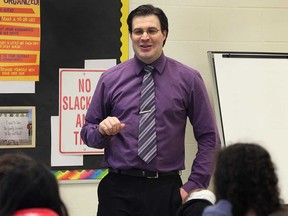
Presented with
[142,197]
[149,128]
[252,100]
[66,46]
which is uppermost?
[66,46]

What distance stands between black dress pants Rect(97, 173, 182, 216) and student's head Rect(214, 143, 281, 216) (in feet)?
2.63

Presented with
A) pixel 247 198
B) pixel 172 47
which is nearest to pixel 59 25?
pixel 172 47

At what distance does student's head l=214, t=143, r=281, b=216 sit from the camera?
1.14 meters

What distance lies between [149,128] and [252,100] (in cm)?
112

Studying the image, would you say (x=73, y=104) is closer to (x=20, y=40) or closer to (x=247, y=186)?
(x=20, y=40)

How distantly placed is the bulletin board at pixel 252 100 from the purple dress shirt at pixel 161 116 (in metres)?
0.74

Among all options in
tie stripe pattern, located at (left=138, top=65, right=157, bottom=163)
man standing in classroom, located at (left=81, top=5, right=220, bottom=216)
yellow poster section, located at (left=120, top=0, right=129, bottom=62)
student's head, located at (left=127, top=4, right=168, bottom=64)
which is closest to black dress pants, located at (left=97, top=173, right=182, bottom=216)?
man standing in classroom, located at (left=81, top=5, right=220, bottom=216)

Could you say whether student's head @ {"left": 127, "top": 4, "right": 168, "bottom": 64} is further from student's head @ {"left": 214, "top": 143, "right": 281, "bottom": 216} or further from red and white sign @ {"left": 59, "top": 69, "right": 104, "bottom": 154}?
student's head @ {"left": 214, "top": 143, "right": 281, "bottom": 216}

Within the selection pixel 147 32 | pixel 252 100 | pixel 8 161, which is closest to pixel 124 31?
pixel 147 32

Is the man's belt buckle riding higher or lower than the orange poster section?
lower

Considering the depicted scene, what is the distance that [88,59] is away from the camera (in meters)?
2.84

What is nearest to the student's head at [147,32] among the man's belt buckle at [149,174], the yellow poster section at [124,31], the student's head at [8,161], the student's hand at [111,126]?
the student's hand at [111,126]

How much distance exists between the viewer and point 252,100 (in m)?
2.87

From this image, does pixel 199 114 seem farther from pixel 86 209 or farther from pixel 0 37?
pixel 0 37
